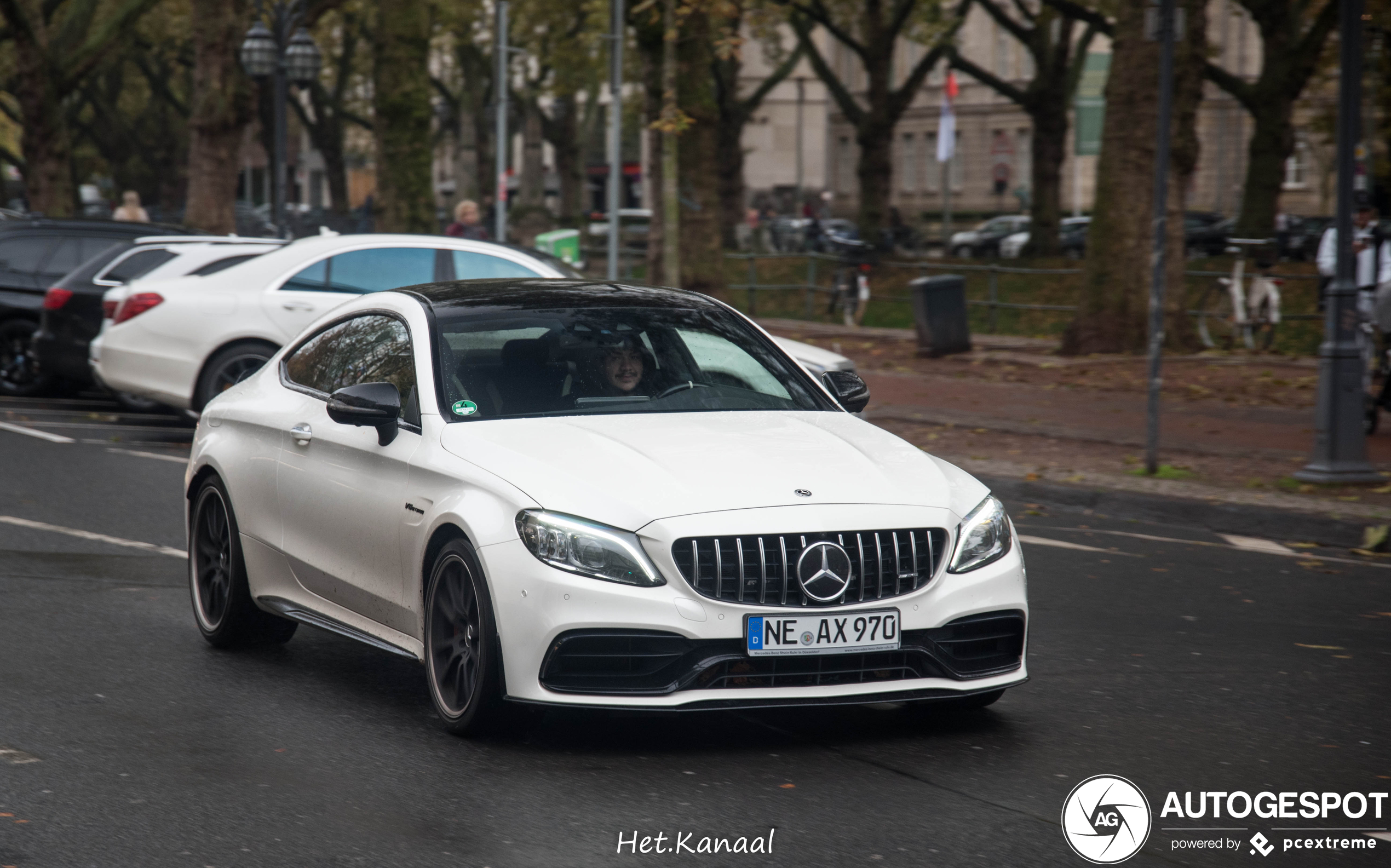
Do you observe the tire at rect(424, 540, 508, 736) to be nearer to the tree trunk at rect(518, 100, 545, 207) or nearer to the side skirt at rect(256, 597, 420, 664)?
the side skirt at rect(256, 597, 420, 664)

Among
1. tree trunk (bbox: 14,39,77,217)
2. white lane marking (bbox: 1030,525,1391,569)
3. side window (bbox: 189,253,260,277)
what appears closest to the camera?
white lane marking (bbox: 1030,525,1391,569)

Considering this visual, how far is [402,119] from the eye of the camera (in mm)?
31797

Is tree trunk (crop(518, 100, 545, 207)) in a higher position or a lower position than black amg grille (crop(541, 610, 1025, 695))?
higher

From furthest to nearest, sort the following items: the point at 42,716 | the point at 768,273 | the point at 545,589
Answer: the point at 768,273 < the point at 42,716 < the point at 545,589

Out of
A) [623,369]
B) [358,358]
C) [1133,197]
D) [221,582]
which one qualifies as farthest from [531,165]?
[623,369]

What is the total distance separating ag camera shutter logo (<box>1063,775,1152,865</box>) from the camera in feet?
15.0

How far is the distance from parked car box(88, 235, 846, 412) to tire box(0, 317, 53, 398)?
403 centimetres

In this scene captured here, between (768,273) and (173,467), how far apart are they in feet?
72.5

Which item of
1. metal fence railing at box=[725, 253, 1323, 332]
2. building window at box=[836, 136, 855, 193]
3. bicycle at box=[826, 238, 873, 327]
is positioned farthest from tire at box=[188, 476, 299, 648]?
building window at box=[836, 136, 855, 193]

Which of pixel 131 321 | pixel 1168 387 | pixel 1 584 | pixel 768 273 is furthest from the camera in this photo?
pixel 768 273

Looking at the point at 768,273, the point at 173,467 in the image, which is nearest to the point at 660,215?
the point at 768,273

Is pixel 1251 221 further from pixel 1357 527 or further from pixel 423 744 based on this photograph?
pixel 423 744

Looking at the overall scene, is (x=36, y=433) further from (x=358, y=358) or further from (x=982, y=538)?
(x=982, y=538)

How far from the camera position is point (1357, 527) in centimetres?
1053
